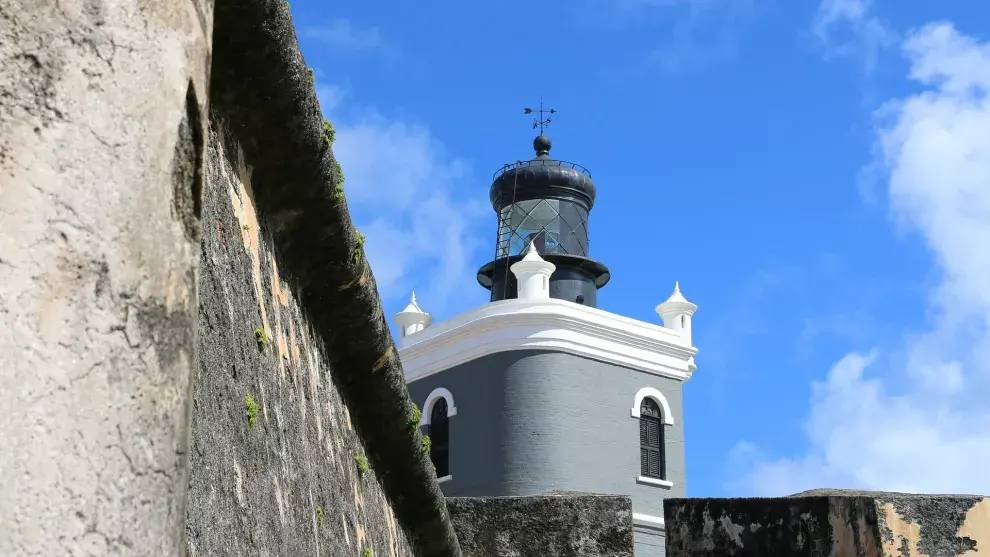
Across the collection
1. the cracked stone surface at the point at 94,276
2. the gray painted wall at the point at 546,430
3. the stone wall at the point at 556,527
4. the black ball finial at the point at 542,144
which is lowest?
the cracked stone surface at the point at 94,276

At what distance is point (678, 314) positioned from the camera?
1100 inches

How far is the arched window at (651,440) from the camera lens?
2619 cm

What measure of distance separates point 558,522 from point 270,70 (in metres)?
3.81

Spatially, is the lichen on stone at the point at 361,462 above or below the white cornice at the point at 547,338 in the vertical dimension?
below

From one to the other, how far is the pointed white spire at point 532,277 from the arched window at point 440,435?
8.63 feet

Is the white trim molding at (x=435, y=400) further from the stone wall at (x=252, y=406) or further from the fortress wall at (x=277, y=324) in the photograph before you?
the stone wall at (x=252, y=406)

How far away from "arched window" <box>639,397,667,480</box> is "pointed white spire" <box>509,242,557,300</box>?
2.89 m

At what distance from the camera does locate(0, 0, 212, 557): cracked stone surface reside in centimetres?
120

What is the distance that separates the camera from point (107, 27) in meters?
1.35

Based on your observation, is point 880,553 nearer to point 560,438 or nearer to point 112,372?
point 112,372

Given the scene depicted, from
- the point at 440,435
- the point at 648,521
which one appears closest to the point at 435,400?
the point at 440,435

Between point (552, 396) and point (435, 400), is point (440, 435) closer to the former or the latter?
point (435, 400)

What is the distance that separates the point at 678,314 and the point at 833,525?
23104 millimetres

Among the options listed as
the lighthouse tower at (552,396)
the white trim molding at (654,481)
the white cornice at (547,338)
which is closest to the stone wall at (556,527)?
the lighthouse tower at (552,396)
